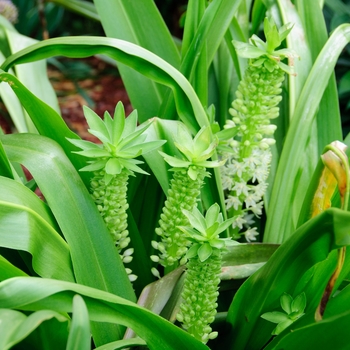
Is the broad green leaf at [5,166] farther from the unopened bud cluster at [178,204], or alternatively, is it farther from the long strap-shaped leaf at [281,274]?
the long strap-shaped leaf at [281,274]

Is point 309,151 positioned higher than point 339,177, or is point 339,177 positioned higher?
point 339,177

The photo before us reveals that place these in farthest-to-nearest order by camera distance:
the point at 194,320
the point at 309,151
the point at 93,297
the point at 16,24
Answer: the point at 16,24 < the point at 309,151 < the point at 194,320 < the point at 93,297

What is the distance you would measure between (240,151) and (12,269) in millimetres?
419

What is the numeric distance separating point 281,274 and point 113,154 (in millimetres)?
269

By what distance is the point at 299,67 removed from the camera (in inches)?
45.5

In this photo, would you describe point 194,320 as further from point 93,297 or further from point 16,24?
point 16,24

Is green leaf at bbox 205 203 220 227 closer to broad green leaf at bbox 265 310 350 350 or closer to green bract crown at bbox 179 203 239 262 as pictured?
green bract crown at bbox 179 203 239 262

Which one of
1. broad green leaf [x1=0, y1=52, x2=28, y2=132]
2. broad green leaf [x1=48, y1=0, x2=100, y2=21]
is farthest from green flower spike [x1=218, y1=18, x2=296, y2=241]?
broad green leaf [x1=48, y1=0, x2=100, y2=21]

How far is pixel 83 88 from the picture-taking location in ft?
9.59

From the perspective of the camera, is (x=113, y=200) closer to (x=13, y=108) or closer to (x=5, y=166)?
(x=5, y=166)

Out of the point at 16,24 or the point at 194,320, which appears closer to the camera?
the point at 194,320

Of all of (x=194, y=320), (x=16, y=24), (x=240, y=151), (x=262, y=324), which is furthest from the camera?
(x=16, y=24)

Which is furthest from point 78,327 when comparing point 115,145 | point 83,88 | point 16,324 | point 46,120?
point 83,88

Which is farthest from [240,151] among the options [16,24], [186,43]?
[16,24]
